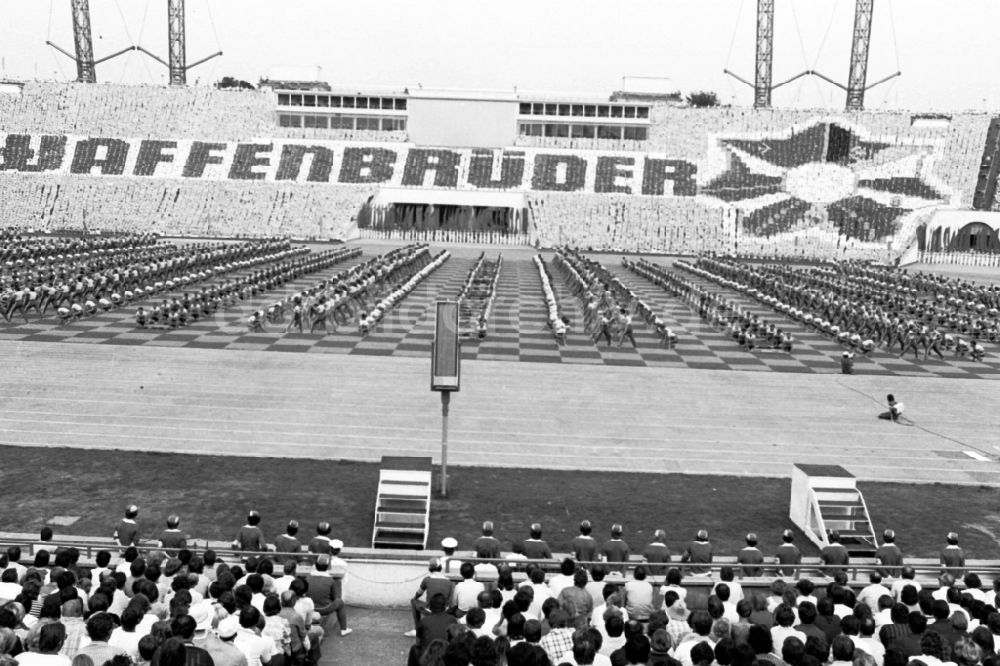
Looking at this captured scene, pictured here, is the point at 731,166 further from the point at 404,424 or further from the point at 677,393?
the point at 404,424

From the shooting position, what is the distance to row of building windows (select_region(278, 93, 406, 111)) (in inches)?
3497

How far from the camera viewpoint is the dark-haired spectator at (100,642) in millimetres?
6387

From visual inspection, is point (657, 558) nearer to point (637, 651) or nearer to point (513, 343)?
point (637, 651)

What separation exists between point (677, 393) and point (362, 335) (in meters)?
11.0

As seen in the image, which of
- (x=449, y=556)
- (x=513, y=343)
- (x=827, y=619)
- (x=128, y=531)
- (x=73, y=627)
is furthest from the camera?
(x=513, y=343)

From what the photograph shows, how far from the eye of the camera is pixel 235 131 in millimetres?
84625

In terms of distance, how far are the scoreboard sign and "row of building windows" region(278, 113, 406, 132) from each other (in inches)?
3093

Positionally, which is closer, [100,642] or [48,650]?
[48,650]

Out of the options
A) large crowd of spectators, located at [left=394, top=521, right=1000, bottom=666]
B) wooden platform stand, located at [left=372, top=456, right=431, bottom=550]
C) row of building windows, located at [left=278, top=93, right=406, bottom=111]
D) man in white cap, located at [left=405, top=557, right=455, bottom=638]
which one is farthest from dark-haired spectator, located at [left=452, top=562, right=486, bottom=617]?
→ row of building windows, located at [left=278, top=93, right=406, bottom=111]

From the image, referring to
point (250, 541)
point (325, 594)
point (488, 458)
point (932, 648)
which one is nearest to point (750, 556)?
point (932, 648)

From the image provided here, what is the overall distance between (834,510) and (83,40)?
10559cm

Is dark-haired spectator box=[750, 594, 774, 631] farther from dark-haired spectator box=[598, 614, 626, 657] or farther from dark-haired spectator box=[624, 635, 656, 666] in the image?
dark-haired spectator box=[624, 635, 656, 666]

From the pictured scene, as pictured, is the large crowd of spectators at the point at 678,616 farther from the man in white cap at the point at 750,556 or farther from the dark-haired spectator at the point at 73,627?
the dark-haired spectator at the point at 73,627

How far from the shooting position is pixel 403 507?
11.7m
